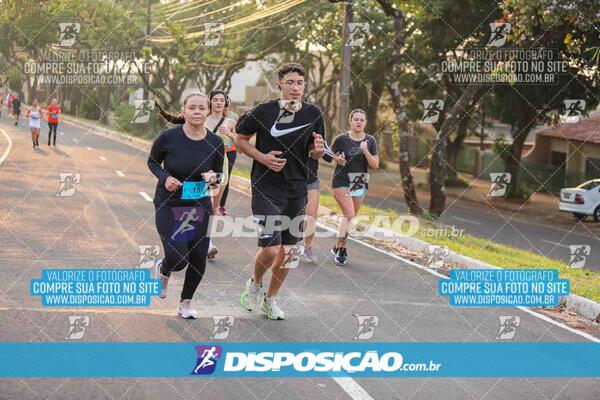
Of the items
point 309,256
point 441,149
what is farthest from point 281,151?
point 441,149

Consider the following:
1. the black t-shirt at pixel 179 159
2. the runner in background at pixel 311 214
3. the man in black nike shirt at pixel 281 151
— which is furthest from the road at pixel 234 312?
the black t-shirt at pixel 179 159

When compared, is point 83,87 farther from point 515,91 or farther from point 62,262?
point 62,262

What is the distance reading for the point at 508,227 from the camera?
27.6m

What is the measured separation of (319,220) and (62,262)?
7.52 meters

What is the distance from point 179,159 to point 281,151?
0.87 meters

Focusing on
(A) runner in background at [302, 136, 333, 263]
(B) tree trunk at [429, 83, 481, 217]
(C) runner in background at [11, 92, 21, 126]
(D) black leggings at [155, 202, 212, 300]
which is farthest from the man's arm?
(C) runner in background at [11, 92, 21, 126]

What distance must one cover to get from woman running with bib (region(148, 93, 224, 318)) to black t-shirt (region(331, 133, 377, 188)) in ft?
12.5

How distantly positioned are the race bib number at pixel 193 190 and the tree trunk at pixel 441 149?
13278 millimetres

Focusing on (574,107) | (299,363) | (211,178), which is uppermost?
(211,178)

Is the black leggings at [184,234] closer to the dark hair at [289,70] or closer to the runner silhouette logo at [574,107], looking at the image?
the dark hair at [289,70]

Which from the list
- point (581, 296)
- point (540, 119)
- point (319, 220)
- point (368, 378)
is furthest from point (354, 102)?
point (368, 378)

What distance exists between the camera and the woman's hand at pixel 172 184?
740 centimetres

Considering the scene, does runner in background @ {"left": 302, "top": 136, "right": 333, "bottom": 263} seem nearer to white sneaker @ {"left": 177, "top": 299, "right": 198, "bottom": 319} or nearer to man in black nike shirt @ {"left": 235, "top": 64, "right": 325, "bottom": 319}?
man in black nike shirt @ {"left": 235, "top": 64, "right": 325, "bottom": 319}

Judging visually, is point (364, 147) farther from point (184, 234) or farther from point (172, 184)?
point (172, 184)
